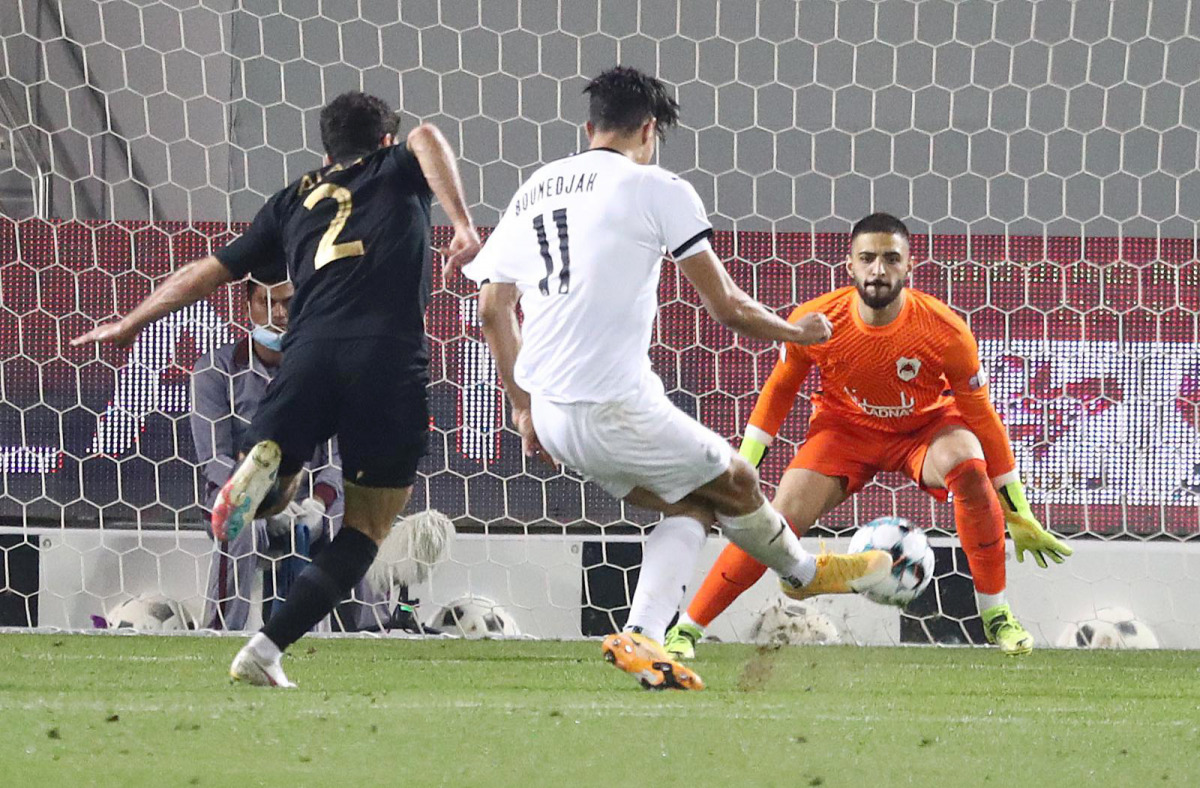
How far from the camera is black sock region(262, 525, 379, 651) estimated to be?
3.55 m

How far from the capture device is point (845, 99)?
21.7 feet

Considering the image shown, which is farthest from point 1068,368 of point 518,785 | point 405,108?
point 518,785

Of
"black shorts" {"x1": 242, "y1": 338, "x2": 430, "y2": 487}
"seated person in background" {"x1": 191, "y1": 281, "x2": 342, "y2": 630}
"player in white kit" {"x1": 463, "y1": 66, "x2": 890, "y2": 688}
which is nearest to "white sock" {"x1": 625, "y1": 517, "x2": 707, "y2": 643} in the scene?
"player in white kit" {"x1": 463, "y1": 66, "x2": 890, "y2": 688}

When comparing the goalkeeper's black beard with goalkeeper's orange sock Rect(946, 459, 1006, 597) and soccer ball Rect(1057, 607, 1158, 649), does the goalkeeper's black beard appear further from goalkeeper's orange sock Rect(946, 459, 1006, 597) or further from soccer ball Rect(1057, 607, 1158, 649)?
soccer ball Rect(1057, 607, 1158, 649)

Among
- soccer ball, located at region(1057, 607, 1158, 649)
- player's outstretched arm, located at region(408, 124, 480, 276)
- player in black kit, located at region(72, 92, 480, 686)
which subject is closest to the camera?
player's outstretched arm, located at region(408, 124, 480, 276)

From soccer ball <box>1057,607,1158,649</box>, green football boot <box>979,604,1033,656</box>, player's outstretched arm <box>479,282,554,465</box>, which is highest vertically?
player's outstretched arm <box>479,282,554,465</box>

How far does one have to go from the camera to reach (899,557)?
168 inches

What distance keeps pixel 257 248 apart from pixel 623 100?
1.00 m

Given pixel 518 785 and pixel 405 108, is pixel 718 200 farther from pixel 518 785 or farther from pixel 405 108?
pixel 518 785

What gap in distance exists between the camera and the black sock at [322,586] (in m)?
3.55

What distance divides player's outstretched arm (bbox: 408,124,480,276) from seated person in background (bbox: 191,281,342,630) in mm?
2110

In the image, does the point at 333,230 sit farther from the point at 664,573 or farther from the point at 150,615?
the point at 150,615

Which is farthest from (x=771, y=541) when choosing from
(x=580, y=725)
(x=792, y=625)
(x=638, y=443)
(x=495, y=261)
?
(x=792, y=625)

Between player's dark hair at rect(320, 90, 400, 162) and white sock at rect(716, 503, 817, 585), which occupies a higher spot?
player's dark hair at rect(320, 90, 400, 162)
